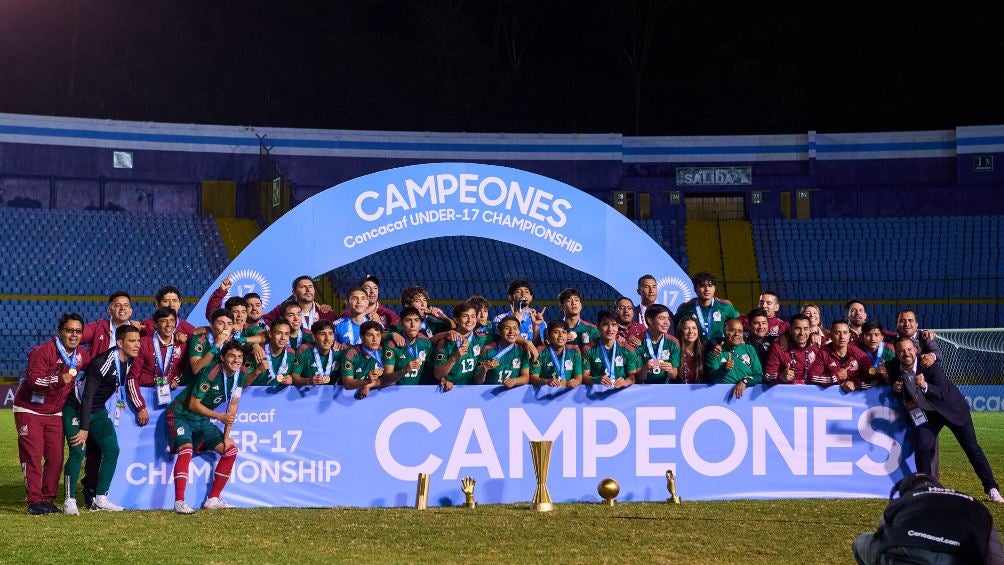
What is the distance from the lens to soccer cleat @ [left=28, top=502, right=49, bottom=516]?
30.8 ft

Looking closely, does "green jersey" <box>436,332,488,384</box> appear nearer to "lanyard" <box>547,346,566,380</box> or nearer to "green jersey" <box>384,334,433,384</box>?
"green jersey" <box>384,334,433,384</box>

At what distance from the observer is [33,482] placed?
31.0 ft

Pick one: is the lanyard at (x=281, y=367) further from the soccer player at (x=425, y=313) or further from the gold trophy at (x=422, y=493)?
the gold trophy at (x=422, y=493)

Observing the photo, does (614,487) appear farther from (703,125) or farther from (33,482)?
(703,125)

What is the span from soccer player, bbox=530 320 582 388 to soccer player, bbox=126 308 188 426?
318cm

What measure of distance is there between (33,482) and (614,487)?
16.1ft

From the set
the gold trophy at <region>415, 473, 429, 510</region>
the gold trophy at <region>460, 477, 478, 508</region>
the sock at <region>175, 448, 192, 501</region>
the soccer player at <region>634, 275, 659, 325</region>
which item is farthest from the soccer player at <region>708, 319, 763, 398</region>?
the sock at <region>175, 448, 192, 501</region>

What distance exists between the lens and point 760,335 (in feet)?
36.4

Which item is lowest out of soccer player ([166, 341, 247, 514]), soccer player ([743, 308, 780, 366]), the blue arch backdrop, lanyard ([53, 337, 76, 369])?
soccer player ([166, 341, 247, 514])

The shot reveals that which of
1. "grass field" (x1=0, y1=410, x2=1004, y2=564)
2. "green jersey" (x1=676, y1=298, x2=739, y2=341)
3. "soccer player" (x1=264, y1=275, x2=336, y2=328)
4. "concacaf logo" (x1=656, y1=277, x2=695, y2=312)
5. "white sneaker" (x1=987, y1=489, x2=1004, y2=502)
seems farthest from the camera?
"concacaf logo" (x1=656, y1=277, x2=695, y2=312)

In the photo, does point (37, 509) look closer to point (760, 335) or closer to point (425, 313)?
point (425, 313)

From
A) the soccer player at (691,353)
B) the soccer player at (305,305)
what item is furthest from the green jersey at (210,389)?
the soccer player at (691,353)

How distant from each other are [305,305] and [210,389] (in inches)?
74.7

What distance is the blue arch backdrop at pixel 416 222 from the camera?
12.2m
